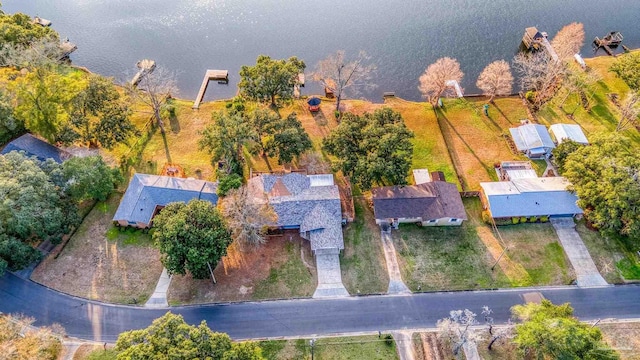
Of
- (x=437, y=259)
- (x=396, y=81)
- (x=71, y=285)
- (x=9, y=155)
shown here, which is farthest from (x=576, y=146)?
(x=9, y=155)

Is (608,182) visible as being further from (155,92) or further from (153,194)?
(155,92)

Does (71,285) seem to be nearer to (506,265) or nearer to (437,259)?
(437,259)

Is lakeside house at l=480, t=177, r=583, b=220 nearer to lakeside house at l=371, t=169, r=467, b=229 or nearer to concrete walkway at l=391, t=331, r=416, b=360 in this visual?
lakeside house at l=371, t=169, r=467, b=229

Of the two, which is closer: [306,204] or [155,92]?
[306,204]

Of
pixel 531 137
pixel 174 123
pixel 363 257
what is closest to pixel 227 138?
pixel 174 123

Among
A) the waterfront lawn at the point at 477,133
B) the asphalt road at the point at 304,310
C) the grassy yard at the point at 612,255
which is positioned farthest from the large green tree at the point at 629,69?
the asphalt road at the point at 304,310

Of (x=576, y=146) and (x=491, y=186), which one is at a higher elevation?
(x=576, y=146)

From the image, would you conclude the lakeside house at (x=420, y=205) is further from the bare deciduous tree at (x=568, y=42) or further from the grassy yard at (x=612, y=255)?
the bare deciduous tree at (x=568, y=42)
